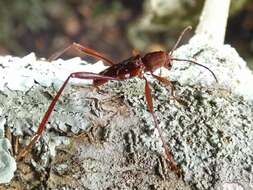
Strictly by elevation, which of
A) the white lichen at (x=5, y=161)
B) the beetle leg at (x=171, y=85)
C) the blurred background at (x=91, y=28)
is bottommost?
the white lichen at (x=5, y=161)

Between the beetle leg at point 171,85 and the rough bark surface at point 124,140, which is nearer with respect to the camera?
the rough bark surface at point 124,140

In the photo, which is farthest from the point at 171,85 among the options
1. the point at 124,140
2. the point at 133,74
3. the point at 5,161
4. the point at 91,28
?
the point at 91,28

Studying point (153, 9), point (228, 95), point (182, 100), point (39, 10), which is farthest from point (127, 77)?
point (39, 10)

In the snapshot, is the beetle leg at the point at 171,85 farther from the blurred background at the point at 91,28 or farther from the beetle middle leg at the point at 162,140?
the blurred background at the point at 91,28

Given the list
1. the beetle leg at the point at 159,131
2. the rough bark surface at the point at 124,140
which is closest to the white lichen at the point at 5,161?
the rough bark surface at the point at 124,140

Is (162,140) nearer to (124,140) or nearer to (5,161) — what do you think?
(124,140)

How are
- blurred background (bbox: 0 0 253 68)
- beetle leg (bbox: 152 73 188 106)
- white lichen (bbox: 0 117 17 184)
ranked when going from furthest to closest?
1. blurred background (bbox: 0 0 253 68)
2. beetle leg (bbox: 152 73 188 106)
3. white lichen (bbox: 0 117 17 184)

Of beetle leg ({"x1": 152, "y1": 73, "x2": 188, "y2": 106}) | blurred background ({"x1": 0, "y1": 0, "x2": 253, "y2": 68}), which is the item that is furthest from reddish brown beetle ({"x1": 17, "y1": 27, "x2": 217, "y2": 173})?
blurred background ({"x1": 0, "y1": 0, "x2": 253, "y2": 68})

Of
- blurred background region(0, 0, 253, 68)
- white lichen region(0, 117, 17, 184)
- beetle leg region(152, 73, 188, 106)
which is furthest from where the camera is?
blurred background region(0, 0, 253, 68)

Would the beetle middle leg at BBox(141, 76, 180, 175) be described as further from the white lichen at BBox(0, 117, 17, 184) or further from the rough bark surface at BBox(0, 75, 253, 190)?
the white lichen at BBox(0, 117, 17, 184)

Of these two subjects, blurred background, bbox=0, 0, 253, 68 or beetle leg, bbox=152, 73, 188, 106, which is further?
blurred background, bbox=0, 0, 253, 68
